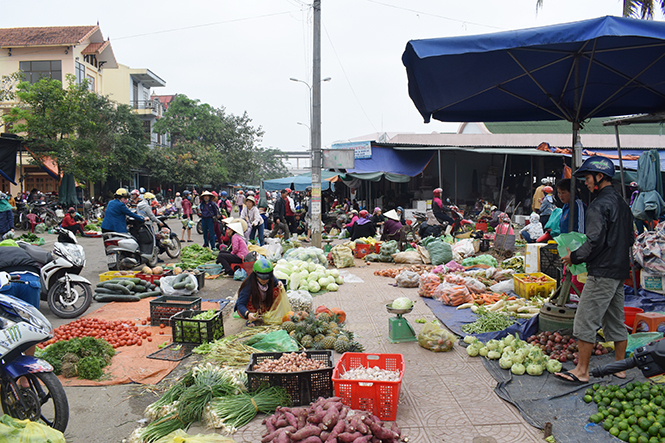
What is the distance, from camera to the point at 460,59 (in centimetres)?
554

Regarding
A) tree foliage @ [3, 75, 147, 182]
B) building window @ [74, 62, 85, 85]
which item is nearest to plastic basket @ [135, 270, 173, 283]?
tree foliage @ [3, 75, 147, 182]

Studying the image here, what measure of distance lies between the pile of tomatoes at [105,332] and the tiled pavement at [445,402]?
2.70 meters

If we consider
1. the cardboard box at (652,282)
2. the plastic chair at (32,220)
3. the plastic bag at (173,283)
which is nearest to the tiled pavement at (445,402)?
the cardboard box at (652,282)

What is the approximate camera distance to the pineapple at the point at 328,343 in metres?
5.26

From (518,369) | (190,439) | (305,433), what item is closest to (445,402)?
(518,369)

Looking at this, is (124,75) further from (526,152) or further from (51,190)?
(526,152)

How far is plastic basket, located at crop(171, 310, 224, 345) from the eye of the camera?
216 inches

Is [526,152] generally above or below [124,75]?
below

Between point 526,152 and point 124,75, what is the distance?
1433 inches

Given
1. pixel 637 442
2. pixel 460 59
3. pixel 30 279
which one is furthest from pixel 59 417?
pixel 460 59

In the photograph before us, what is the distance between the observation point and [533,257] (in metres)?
8.66

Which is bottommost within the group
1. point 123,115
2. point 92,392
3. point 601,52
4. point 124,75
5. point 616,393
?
point 92,392

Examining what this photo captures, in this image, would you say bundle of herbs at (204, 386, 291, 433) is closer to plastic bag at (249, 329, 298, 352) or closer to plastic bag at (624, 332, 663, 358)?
plastic bag at (249, 329, 298, 352)

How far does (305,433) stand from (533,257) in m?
6.75
